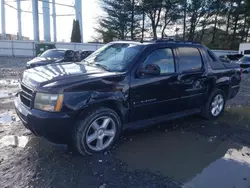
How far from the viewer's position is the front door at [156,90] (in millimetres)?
3648

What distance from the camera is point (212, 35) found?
37969 millimetres

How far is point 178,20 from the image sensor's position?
3519 centimetres

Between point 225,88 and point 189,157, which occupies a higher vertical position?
point 225,88

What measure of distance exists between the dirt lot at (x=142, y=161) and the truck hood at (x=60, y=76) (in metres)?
0.91

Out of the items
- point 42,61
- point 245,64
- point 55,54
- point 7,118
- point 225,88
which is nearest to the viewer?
point 7,118

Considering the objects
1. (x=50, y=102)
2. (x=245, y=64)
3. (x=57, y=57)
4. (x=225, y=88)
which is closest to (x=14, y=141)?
(x=50, y=102)

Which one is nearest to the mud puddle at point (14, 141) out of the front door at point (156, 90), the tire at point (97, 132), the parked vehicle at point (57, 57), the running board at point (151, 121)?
the tire at point (97, 132)

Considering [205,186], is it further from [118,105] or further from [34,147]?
[34,147]

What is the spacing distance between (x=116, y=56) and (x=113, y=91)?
0.95 meters

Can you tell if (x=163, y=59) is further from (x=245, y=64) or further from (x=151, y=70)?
(x=245, y=64)

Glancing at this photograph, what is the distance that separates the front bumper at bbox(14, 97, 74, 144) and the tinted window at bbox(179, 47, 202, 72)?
2423mm

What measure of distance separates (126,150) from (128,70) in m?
1.32

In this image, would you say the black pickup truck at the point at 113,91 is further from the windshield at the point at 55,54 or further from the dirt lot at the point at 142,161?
the windshield at the point at 55,54

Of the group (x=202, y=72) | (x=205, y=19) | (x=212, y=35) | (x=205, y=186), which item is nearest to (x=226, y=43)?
(x=212, y=35)
